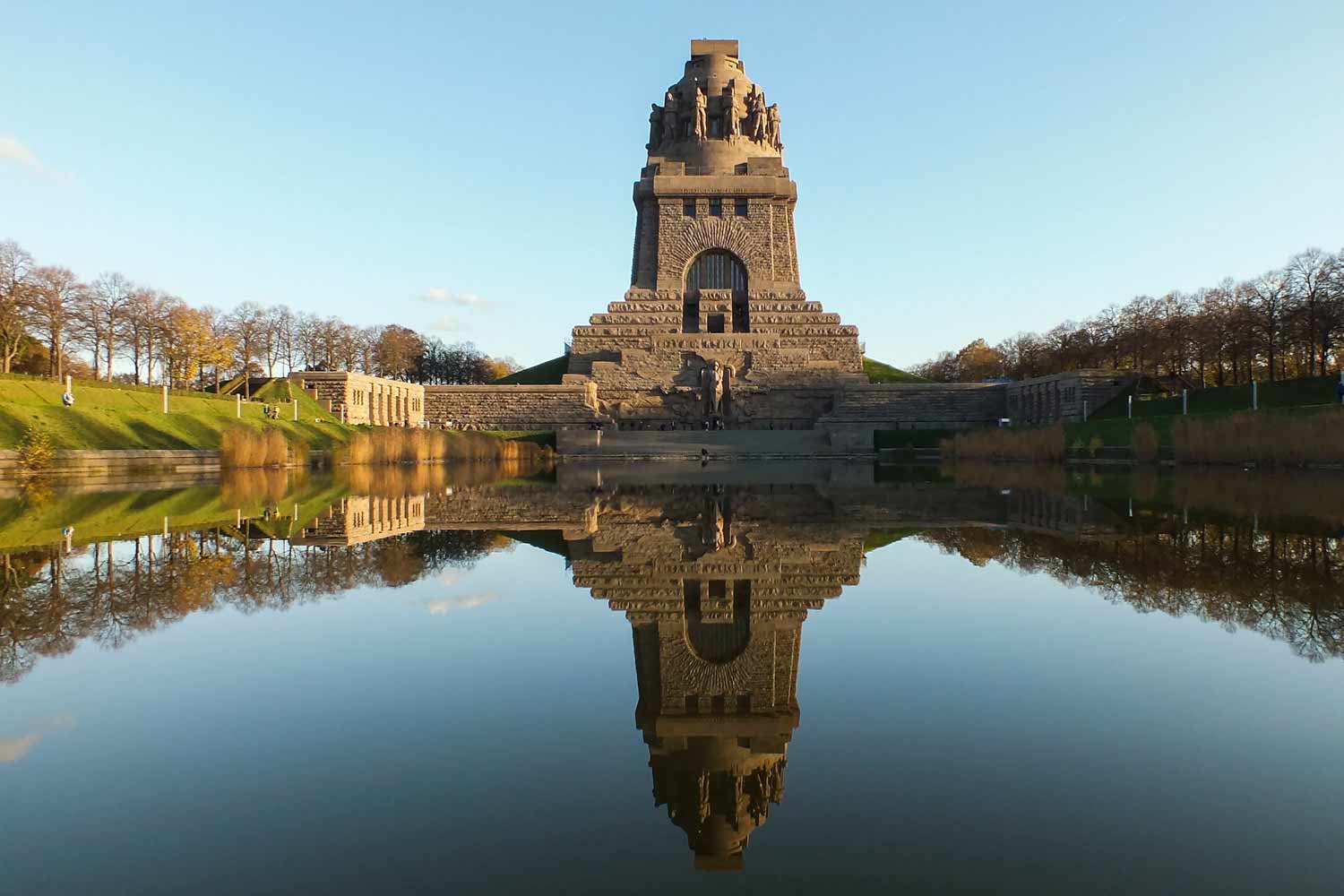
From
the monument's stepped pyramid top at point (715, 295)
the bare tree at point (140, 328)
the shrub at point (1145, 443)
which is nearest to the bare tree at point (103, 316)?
the bare tree at point (140, 328)

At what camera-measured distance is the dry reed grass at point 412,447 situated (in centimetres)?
3086

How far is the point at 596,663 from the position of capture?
16.4 ft

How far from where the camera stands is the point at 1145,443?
28.0 m

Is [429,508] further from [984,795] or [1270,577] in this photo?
[984,795]

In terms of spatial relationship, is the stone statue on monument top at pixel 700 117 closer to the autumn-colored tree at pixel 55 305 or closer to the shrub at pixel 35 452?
the autumn-colored tree at pixel 55 305

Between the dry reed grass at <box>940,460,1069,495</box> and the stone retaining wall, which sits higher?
the stone retaining wall

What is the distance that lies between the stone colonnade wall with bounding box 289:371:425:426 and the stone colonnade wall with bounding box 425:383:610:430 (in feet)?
4.76

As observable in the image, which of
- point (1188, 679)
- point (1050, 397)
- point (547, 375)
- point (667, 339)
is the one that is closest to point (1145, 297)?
point (1050, 397)

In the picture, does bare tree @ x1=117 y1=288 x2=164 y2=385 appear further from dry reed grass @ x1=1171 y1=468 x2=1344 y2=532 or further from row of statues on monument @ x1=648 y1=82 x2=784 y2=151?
dry reed grass @ x1=1171 y1=468 x2=1344 y2=532

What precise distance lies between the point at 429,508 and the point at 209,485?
8.32 metres

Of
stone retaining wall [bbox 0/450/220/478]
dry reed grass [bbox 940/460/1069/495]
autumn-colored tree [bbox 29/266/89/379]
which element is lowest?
dry reed grass [bbox 940/460/1069/495]

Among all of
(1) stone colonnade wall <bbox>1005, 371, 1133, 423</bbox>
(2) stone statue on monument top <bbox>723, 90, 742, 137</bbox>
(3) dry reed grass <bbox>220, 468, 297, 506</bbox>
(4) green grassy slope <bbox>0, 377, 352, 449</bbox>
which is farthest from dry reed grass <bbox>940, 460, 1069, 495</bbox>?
(2) stone statue on monument top <bbox>723, 90, 742, 137</bbox>

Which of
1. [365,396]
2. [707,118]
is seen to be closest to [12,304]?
[365,396]

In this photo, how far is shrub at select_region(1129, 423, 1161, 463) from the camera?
27906mm
